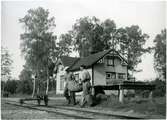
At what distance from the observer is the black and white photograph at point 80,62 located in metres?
10.3

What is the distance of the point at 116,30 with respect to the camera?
157 ft

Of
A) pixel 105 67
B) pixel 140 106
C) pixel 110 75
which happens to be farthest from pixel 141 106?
pixel 110 75

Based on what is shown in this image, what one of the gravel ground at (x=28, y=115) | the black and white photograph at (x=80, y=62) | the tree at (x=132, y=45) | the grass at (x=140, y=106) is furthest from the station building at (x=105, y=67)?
the gravel ground at (x=28, y=115)

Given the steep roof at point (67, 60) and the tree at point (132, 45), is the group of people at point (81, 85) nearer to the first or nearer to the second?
the steep roof at point (67, 60)

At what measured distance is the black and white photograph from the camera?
1029 centimetres

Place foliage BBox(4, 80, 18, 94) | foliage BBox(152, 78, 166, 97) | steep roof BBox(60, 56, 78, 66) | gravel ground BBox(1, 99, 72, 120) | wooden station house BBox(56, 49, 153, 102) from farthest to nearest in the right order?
foliage BBox(4, 80, 18, 94) < steep roof BBox(60, 56, 78, 66) < wooden station house BBox(56, 49, 153, 102) < foliage BBox(152, 78, 166, 97) < gravel ground BBox(1, 99, 72, 120)

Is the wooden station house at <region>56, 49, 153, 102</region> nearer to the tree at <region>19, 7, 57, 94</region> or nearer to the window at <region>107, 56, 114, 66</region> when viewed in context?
the window at <region>107, 56, 114, 66</region>

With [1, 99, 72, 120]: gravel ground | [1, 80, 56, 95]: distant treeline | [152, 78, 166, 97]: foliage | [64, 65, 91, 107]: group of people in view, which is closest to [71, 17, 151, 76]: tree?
[1, 80, 56, 95]: distant treeline

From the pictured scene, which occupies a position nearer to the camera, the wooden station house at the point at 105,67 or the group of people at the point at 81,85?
the group of people at the point at 81,85

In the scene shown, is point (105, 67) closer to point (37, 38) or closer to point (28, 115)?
point (37, 38)

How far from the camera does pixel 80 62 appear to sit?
38.1m

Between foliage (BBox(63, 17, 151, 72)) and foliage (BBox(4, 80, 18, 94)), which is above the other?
foliage (BBox(63, 17, 151, 72))

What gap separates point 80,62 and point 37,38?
648 centimetres

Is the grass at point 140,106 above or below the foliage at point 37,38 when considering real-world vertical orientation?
below
